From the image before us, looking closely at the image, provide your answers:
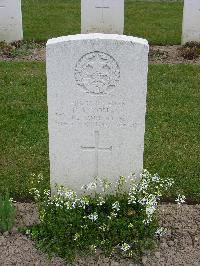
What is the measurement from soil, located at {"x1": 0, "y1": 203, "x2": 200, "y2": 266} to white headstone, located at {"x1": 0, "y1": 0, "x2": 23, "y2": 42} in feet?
20.8

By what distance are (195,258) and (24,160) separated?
2.50 meters

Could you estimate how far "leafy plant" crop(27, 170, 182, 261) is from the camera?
432cm

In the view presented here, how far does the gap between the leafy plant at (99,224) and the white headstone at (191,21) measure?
21.2 feet

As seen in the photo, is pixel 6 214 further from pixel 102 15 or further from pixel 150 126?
pixel 102 15

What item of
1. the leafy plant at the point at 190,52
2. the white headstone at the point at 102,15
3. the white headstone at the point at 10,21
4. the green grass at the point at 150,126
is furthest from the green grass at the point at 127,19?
the green grass at the point at 150,126

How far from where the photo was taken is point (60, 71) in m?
4.29

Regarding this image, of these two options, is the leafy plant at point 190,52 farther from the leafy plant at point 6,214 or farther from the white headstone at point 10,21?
the leafy plant at point 6,214

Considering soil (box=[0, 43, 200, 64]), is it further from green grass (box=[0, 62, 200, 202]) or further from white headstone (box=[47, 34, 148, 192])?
white headstone (box=[47, 34, 148, 192])

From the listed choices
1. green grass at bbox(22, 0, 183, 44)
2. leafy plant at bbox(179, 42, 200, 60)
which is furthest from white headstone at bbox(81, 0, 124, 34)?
leafy plant at bbox(179, 42, 200, 60)

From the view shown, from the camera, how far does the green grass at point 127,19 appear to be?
38.1 ft

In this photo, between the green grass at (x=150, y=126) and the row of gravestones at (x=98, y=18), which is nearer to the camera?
the green grass at (x=150, y=126)

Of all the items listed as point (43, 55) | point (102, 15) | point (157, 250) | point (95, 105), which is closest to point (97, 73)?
point (95, 105)

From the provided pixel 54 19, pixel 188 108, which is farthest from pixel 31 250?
pixel 54 19

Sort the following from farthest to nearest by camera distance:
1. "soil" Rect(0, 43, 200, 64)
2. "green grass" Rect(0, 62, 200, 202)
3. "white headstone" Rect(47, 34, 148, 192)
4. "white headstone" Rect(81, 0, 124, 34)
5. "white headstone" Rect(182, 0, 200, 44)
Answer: "white headstone" Rect(81, 0, 124, 34) → "white headstone" Rect(182, 0, 200, 44) → "soil" Rect(0, 43, 200, 64) → "green grass" Rect(0, 62, 200, 202) → "white headstone" Rect(47, 34, 148, 192)
